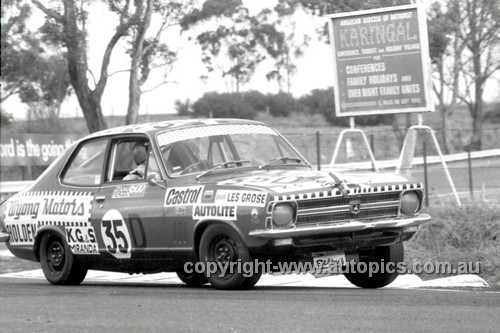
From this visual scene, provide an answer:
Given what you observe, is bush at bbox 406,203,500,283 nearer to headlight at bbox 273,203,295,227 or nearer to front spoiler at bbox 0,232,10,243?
headlight at bbox 273,203,295,227

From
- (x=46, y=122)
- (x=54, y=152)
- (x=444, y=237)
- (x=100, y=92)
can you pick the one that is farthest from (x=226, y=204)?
(x=46, y=122)

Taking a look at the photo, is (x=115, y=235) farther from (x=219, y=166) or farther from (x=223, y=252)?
(x=223, y=252)

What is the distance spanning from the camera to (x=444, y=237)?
42.1 feet

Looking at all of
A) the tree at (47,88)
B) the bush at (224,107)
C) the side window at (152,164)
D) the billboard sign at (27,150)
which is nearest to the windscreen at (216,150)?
the side window at (152,164)

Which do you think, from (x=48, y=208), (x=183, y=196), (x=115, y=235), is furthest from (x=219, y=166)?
(x=48, y=208)

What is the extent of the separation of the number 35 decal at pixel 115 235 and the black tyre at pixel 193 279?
60cm

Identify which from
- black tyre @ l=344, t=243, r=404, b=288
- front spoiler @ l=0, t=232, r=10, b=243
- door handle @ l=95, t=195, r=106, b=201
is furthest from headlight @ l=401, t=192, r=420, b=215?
front spoiler @ l=0, t=232, r=10, b=243

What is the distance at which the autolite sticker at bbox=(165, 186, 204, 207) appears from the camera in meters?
9.76

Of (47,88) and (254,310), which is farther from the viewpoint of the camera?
(47,88)

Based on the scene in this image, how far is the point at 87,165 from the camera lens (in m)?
11.3

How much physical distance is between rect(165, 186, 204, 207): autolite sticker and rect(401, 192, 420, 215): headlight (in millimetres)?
1751

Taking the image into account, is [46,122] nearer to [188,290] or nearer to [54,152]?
[54,152]

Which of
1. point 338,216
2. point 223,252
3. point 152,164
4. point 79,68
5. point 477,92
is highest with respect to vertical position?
point 79,68

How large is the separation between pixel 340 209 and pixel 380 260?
87 cm
